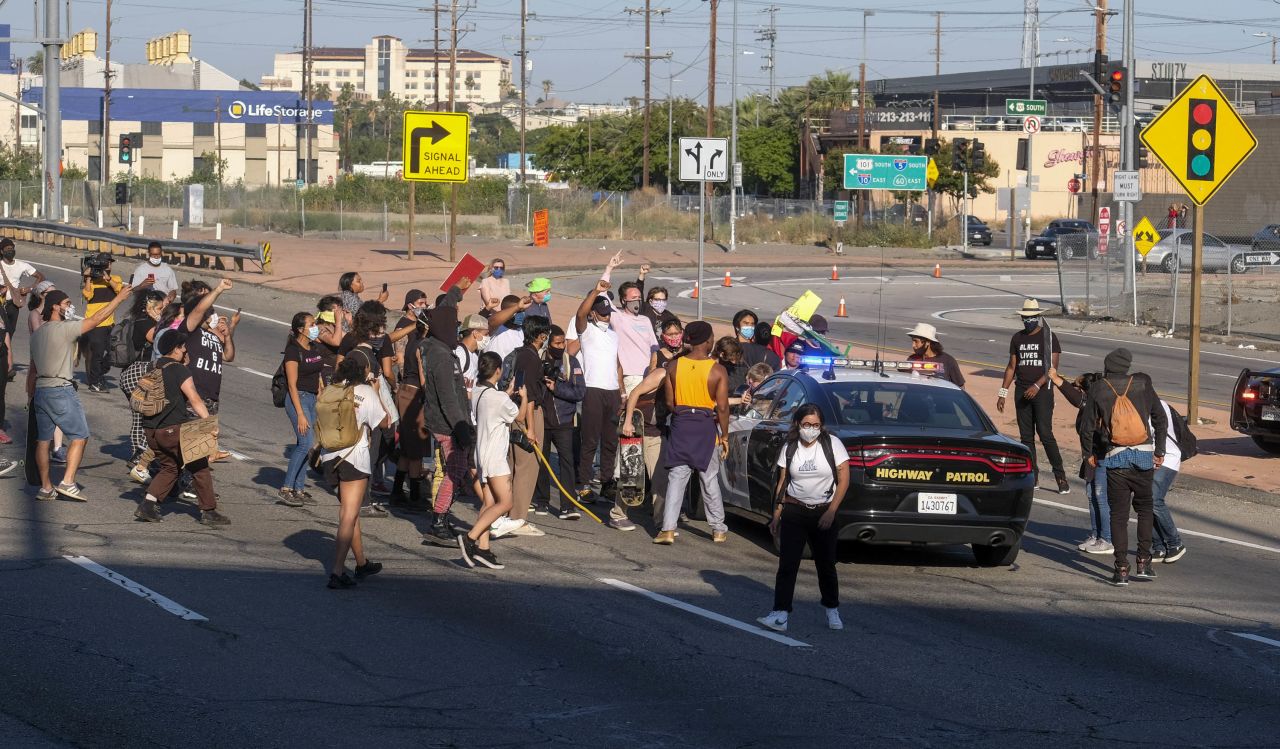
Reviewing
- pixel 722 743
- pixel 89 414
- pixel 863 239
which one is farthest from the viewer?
pixel 863 239

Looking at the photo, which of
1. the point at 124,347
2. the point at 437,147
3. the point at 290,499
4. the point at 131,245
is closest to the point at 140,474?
the point at 290,499

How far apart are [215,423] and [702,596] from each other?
4.24m

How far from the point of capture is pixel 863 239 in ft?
230

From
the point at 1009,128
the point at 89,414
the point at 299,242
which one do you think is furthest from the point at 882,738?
the point at 1009,128

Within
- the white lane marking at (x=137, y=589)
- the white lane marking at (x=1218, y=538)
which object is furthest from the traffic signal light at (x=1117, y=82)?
the white lane marking at (x=137, y=589)

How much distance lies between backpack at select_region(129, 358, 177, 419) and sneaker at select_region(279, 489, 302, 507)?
1.76 metres

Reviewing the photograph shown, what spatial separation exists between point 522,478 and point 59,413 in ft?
13.0

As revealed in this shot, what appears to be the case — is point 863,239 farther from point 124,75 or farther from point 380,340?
point 124,75

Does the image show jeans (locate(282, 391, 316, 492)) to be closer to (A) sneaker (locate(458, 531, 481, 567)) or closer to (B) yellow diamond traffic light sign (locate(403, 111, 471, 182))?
(A) sneaker (locate(458, 531, 481, 567))

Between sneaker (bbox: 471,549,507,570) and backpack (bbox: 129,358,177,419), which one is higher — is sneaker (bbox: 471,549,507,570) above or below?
below

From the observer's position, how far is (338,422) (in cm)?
1036

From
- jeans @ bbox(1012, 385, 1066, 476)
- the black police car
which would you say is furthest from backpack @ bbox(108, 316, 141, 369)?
jeans @ bbox(1012, 385, 1066, 476)

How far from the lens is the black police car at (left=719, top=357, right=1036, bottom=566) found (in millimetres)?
10992

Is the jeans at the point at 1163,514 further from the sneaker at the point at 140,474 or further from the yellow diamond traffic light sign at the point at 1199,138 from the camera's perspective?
the sneaker at the point at 140,474
